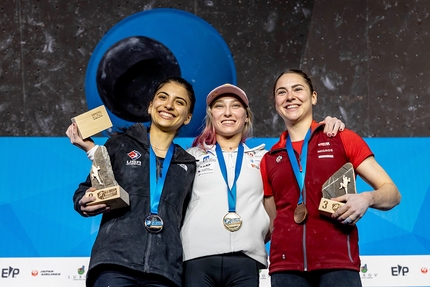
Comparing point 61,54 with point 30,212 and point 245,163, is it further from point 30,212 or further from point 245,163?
point 245,163

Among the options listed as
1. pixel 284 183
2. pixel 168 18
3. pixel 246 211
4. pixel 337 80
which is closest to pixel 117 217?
pixel 246 211

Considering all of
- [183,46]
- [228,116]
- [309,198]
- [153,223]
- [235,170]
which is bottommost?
[153,223]

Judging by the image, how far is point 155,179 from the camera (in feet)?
7.70

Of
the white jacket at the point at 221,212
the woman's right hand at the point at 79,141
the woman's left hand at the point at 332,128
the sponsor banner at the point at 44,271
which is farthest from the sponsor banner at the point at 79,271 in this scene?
the woman's left hand at the point at 332,128

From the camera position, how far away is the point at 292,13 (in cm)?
452

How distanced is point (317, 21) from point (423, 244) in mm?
1940

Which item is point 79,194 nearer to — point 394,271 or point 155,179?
point 155,179

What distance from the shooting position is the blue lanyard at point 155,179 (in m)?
2.28

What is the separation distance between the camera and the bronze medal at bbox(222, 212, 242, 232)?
92.6 inches

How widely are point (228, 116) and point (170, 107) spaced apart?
29 centimetres

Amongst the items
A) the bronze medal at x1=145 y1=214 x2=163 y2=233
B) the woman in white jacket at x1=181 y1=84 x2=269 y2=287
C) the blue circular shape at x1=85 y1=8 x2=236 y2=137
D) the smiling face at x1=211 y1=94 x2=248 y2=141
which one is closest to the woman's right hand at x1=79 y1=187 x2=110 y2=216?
the bronze medal at x1=145 y1=214 x2=163 y2=233

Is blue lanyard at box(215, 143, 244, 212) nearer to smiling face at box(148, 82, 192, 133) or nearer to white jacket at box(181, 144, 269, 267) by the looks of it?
white jacket at box(181, 144, 269, 267)

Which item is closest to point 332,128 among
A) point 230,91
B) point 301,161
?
point 301,161

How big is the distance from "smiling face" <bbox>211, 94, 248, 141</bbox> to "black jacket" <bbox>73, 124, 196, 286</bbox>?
0.24 m
